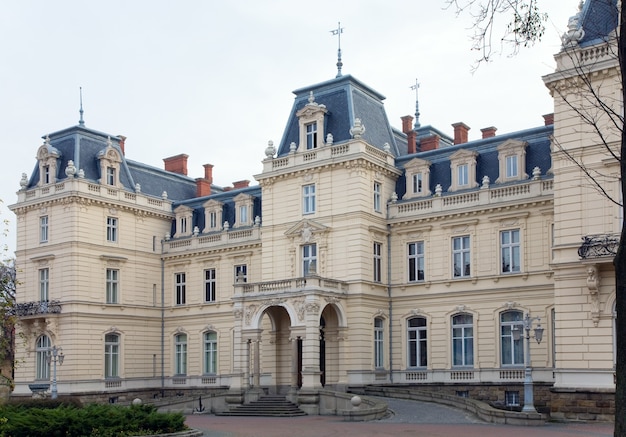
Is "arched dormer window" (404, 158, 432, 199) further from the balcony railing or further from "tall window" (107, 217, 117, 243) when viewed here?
the balcony railing

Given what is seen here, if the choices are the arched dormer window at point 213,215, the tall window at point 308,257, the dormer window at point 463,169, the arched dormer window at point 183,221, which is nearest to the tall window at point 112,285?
the arched dormer window at point 183,221

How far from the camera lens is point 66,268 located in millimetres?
45719

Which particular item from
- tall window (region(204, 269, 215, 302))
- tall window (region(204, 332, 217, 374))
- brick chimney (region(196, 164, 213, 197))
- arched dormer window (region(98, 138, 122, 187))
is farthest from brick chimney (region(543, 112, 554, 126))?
arched dormer window (region(98, 138, 122, 187))

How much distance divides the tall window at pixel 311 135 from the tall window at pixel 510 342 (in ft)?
42.2

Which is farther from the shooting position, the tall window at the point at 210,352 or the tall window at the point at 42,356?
the tall window at the point at 210,352

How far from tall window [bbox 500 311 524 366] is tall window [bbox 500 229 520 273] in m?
2.06

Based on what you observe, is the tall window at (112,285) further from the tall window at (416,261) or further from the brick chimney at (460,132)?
the brick chimney at (460,132)

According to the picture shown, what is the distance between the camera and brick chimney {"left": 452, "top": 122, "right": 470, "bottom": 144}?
151ft

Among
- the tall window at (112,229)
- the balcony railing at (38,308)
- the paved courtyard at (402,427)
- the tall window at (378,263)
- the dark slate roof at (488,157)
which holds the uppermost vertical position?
the dark slate roof at (488,157)

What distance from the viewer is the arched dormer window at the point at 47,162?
47.9 m

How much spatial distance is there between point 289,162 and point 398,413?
15420mm

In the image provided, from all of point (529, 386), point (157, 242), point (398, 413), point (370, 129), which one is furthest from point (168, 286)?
point (529, 386)

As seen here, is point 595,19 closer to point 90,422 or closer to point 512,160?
point 512,160

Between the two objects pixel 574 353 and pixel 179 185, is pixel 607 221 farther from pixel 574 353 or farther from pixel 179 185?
pixel 179 185
